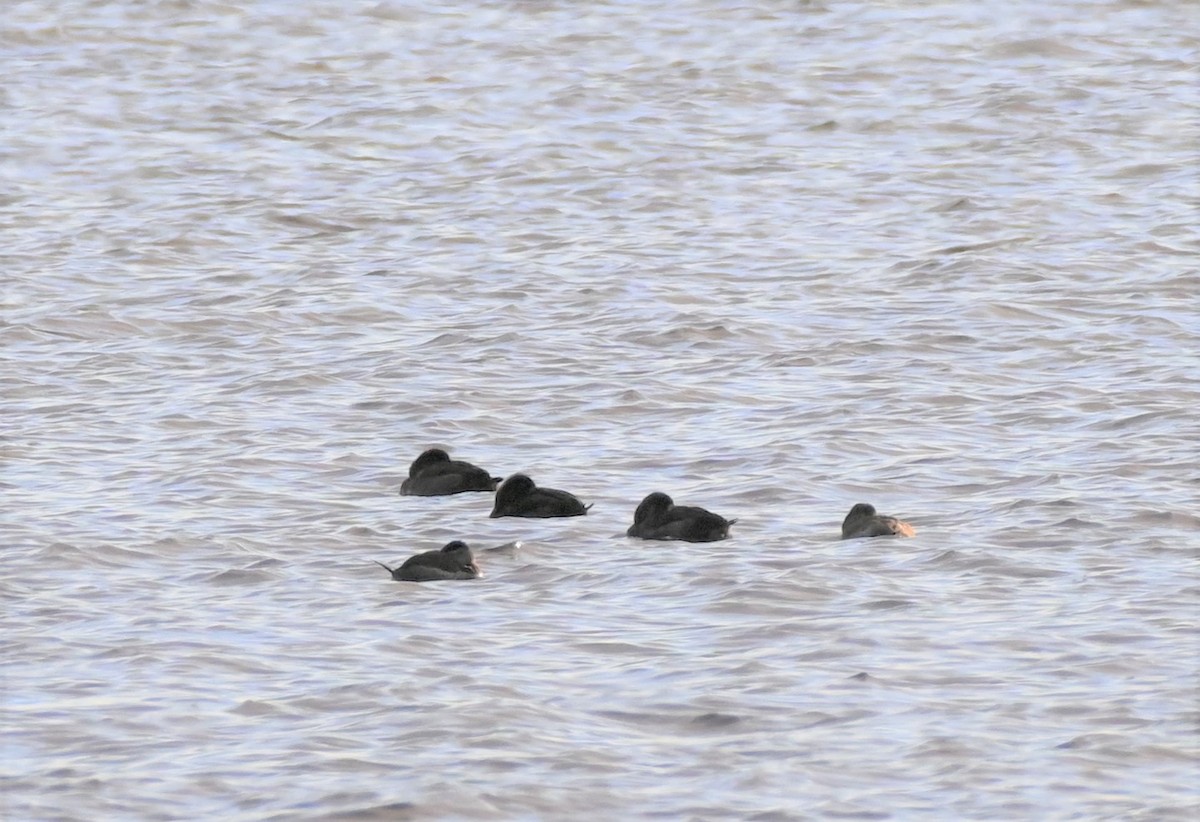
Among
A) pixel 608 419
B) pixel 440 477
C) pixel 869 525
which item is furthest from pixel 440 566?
pixel 608 419

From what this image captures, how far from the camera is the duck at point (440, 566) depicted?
1200 centimetres

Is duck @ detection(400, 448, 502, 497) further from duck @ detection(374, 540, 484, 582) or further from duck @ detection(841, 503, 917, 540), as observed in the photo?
duck @ detection(841, 503, 917, 540)

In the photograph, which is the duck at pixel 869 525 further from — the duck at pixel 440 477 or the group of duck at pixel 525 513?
the duck at pixel 440 477

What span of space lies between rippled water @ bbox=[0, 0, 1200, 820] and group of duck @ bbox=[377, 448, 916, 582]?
0.16 m

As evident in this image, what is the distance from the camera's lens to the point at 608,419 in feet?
53.1

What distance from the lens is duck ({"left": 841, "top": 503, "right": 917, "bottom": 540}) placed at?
12.7 metres

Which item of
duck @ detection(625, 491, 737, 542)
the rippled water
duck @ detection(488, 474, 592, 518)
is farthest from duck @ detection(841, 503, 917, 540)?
duck @ detection(488, 474, 592, 518)

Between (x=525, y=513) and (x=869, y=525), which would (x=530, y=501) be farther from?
(x=869, y=525)

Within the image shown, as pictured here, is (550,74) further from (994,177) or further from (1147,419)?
(1147,419)

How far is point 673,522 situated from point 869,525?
3.34 feet

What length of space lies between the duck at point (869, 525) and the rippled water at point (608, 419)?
11 cm

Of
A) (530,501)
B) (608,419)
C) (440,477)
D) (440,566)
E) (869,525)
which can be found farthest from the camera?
(608,419)

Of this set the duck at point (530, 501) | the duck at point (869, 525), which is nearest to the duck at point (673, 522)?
the duck at point (530, 501)

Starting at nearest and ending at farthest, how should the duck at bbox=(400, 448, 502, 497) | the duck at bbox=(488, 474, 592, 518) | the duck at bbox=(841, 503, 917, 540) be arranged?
the duck at bbox=(841, 503, 917, 540)
the duck at bbox=(488, 474, 592, 518)
the duck at bbox=(400, 448, 502, 497)
